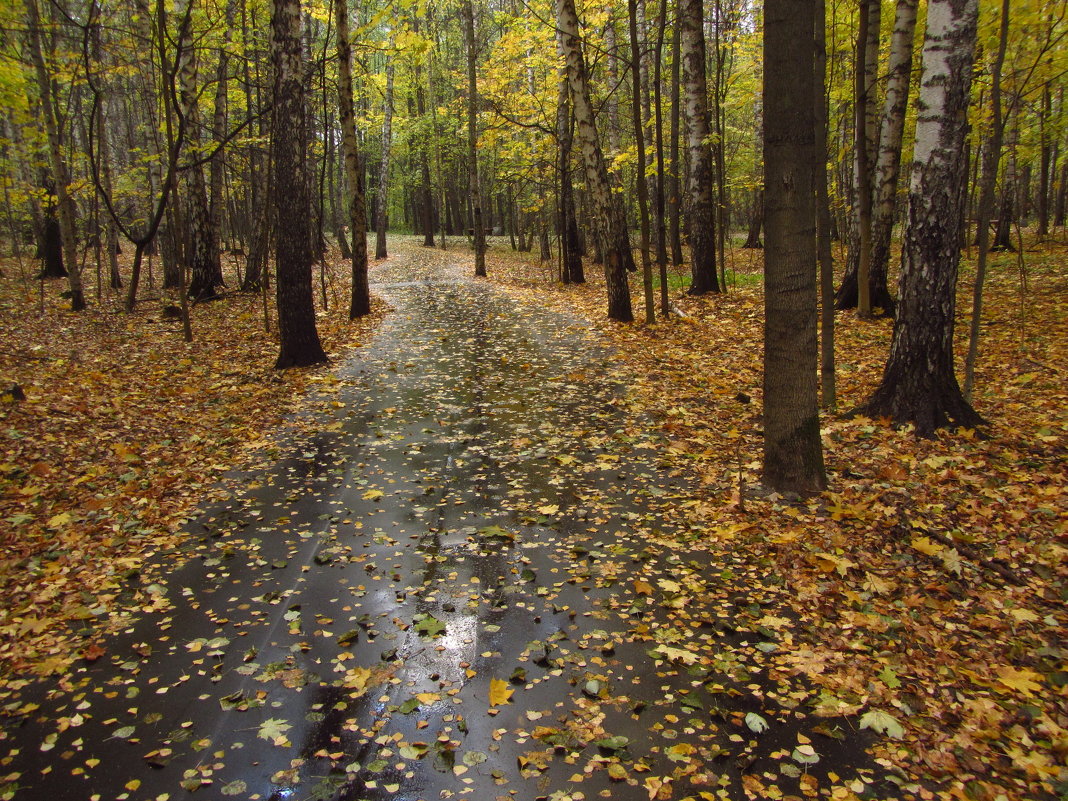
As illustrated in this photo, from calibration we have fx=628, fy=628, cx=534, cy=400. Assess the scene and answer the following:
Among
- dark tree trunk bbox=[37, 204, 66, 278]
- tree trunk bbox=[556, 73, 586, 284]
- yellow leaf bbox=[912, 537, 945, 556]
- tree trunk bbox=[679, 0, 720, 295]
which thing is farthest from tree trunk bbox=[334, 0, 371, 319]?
yellow leaf bbox=[912, 537, 945, 556]

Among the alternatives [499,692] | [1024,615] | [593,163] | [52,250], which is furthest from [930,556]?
[52,250]

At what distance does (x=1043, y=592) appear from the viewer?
13.0 feet

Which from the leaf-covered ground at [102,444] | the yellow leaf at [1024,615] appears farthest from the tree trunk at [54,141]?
the yellow leaf at [1024,615]

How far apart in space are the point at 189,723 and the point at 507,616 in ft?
6.28

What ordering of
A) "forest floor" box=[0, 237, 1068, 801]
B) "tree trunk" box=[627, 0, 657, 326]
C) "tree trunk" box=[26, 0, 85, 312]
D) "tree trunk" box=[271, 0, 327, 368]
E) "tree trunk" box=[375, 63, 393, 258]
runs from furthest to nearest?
"tree trunk" box=[375, 63, 393, 258], "tree trunk" box=[26, 0, 85, 312], "tree trunk" box=[627, 0, 657, 326], "tree trunk" box=[271, 0, 327, 368], "forest floor" box=[0, 237, 1068, 801]

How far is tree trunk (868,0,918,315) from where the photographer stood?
31.8ft

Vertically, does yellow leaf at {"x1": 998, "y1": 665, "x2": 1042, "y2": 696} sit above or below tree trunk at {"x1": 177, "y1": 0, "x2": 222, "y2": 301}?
below

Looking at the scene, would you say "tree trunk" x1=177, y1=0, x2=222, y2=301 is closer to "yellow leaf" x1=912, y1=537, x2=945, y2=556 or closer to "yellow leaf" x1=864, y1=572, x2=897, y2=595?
"yellow leaf" x1=864, y1=572, x2=897, y2=595

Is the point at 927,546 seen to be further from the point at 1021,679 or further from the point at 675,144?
the point at 675,144

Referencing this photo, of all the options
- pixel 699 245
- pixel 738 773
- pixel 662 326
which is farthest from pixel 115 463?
pixel 699 245

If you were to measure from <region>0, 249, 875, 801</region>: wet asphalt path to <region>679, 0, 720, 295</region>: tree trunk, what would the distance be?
29.5ft

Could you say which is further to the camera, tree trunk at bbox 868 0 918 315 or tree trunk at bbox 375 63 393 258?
tree trunk at bbox 375 63 393 258

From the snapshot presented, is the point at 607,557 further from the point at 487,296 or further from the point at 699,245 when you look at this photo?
the point at 487,296

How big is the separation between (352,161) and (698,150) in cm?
797
